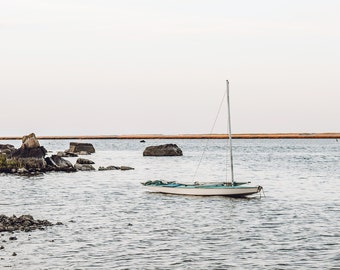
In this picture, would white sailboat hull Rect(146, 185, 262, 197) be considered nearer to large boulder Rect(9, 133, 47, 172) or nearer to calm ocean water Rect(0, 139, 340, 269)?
calm ocean water Rect(0, 139, 340, 269)

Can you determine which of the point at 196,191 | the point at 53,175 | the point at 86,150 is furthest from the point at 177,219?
the point at 86,150

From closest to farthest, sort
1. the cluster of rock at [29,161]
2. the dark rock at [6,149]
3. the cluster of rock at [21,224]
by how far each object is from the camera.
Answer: the cluster of rock at [21,224] < the cluster of rock at [29,161] < the dark rock at [6,149]

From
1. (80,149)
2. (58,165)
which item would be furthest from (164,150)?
(58,165)

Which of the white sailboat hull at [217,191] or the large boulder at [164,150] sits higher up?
the large boulder at [164,150]

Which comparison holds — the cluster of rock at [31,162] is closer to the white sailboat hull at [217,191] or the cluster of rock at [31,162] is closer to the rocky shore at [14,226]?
the white sailboat hull at [217,191]

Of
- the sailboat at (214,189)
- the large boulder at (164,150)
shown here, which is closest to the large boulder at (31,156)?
the sailboat at (214,189)

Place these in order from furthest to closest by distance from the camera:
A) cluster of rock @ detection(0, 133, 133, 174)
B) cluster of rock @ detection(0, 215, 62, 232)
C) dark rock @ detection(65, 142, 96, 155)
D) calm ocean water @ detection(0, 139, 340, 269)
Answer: dark rock @ detection(65, 142, 96, 155)
cluster of rock @ detection(0, 133, 133, 174)
cluster of rock @ detection(0, 215, 62, 232)
calm ocean water @ detection(0, 139, 340, 269)

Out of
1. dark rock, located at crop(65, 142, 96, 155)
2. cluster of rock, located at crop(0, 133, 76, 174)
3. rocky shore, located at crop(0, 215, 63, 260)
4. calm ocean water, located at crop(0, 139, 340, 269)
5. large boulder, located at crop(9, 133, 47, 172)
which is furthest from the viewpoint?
dark rock, located at crop(65, 142, 96, 155)

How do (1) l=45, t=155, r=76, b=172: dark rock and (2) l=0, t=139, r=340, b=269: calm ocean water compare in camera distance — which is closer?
(2) l=0, t=139, r=340, b=269: calm ocean water

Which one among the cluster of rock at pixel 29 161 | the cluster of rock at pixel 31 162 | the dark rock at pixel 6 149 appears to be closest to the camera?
the cluster of rock at pixel 31 162

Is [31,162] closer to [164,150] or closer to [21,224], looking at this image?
[21,224]

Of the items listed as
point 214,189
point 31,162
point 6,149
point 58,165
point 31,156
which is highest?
point 6,149

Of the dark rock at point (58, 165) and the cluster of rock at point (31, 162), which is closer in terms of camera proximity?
the cluster of rock at point (31, 162)

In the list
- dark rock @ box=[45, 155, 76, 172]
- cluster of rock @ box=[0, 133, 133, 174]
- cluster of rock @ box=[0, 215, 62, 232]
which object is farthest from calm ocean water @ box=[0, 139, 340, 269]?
dark rock @ box=[45, 155, 76, 172]
